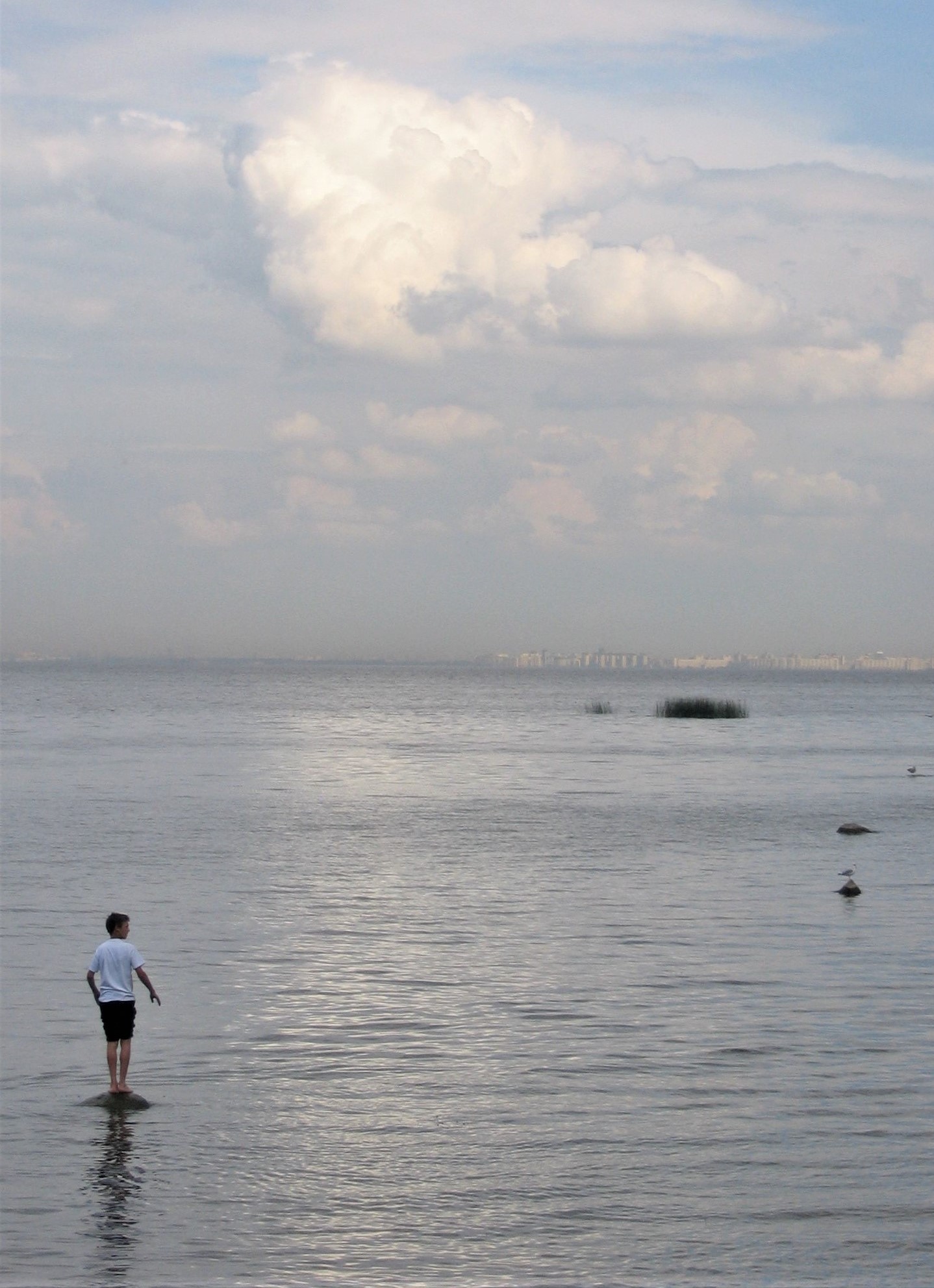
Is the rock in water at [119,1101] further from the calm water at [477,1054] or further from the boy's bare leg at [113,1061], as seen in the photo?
the calm water at [477,1054]

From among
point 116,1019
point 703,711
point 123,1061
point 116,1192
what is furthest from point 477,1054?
point 703,711

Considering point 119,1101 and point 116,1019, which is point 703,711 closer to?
point 116,1019

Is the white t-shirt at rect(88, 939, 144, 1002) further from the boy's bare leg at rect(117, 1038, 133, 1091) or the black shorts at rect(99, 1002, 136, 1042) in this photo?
the boy's bare leg at rect(117, 1038, 133, 1091)

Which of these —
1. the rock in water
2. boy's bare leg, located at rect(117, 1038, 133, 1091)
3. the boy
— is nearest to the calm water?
the rock in water

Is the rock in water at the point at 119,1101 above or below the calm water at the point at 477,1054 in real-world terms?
above

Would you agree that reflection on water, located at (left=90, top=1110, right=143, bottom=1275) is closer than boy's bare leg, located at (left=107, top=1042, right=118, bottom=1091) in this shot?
Yes

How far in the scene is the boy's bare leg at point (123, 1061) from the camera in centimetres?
1545

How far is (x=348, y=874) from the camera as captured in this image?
32.8 metres

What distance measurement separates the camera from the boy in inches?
604

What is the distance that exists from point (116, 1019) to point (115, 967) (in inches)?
23.0

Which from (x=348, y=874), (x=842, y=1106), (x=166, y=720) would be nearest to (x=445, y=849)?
(x=348, y=874)

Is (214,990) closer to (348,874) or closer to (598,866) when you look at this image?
(348,874)

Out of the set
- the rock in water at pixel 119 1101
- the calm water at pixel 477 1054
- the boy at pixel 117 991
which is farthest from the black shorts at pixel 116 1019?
the calm water at pixel 477 1054

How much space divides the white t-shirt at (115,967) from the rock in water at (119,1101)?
0.98 m
